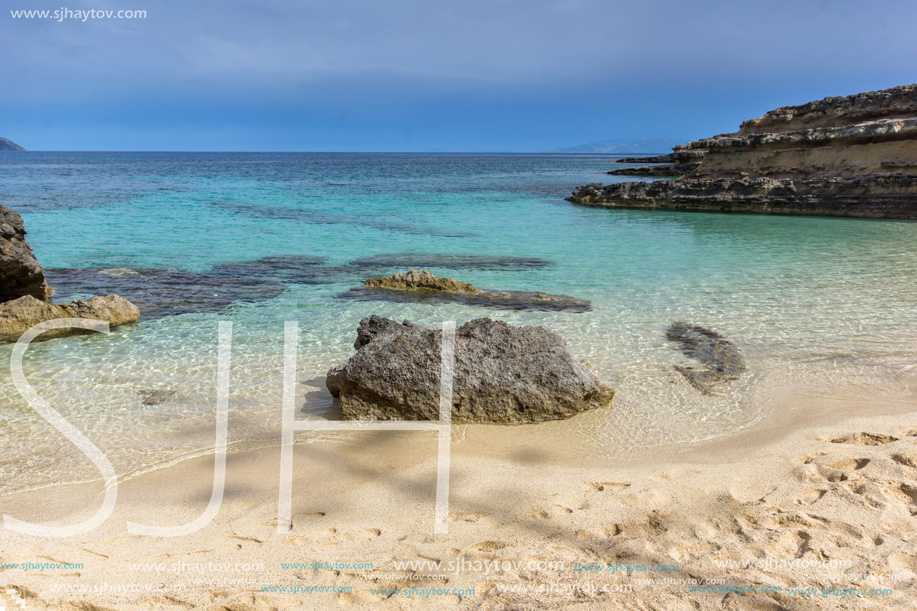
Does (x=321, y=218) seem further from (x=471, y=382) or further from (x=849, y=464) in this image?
(x=849, y=464)

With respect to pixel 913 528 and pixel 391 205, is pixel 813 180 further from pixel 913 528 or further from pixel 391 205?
pixel 913 528

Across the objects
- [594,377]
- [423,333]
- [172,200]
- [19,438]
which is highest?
[172,200]

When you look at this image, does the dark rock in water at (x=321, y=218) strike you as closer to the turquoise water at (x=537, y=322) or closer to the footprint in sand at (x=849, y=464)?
the turquoise water at (x=537, y=322)

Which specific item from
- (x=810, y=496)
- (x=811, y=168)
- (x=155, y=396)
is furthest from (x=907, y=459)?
(x=811, y=168)

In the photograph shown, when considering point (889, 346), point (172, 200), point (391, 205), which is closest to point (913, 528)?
point (889, 346)

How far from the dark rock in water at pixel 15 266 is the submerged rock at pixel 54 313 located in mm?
630

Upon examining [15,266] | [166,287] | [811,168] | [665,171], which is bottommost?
[166,287]

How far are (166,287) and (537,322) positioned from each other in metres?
6.54

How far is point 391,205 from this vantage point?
85.2 feet

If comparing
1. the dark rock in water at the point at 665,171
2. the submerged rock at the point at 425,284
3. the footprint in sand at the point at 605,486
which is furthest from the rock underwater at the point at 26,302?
the dark rock in water at the point at 665,171

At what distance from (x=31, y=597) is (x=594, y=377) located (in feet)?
13.7

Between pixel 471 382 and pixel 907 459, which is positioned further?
pixel 471 382

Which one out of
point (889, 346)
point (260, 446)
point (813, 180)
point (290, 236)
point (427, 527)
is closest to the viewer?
point (427, 527)

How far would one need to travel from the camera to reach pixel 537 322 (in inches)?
310
